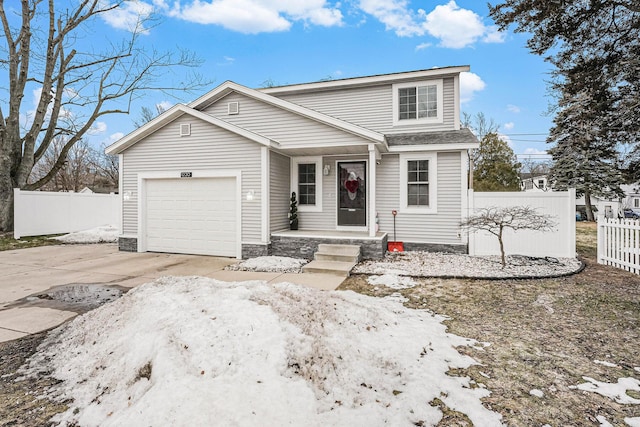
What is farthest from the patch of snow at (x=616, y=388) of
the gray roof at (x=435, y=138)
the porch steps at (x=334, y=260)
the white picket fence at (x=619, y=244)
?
the gray roof at (x=435, y=138)

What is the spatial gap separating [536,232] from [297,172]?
267 inches

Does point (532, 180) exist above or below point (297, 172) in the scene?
above

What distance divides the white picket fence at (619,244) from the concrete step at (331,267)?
583cm

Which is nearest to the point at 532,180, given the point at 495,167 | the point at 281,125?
the point at 495,167

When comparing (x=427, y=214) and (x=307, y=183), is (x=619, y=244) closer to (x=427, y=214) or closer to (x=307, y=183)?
(x=427, y=214)

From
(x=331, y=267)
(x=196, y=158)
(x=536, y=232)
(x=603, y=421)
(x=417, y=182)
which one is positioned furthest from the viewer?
(x=417, y=182)

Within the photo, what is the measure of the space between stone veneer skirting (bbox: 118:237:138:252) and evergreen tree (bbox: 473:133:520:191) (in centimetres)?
1878

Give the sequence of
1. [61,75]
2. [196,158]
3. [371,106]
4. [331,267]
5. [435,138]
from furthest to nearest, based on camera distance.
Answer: [61,75] < [371,106] < [435,138] < [196,158] < [331,267]

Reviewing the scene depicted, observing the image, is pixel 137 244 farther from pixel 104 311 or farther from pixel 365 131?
pixel 365 131

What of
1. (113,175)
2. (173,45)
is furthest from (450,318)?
(113,175)

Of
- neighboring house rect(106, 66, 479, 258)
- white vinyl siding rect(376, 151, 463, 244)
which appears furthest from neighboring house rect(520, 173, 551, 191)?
white vinyl siding rect(376, 151, 463, 244)

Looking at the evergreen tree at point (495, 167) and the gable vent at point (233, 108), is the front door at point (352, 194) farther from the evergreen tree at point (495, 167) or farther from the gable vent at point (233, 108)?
the evergreen tree at point (495, 167)

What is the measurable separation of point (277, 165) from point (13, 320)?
6.34m

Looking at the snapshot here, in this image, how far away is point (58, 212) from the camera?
1364 centimetres
